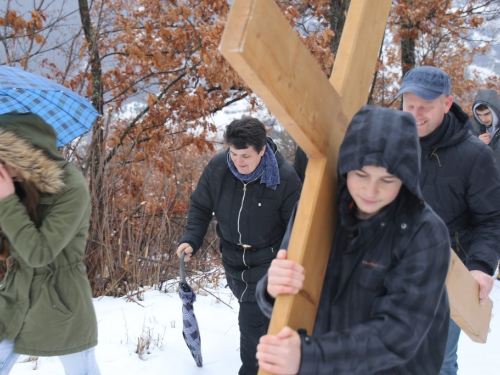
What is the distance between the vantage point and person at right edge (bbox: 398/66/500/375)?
2.03 meters

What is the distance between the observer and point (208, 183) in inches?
118

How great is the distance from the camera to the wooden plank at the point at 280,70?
31.9 inches

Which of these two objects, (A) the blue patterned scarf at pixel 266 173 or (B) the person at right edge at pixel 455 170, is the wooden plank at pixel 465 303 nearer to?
(B) the person at right edge at pixel 455 170

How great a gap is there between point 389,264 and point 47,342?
5.20 feet

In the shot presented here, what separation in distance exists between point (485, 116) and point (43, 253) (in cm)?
453

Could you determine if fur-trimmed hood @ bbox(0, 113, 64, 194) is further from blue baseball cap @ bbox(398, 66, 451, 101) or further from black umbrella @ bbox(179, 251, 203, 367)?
blue baseball cap @ bbox(398, 66, 451, 101)

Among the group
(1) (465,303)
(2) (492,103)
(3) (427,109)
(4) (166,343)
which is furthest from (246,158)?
(2) (492,103)

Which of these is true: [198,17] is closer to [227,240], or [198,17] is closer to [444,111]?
[227,240]

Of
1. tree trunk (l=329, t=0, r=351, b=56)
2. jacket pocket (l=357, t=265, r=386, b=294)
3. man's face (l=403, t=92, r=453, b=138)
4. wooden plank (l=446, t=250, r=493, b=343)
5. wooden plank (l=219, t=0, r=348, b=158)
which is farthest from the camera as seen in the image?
tree trunk (l=329, t=0, r=351, b=56)

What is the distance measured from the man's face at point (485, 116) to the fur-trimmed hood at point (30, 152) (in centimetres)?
434

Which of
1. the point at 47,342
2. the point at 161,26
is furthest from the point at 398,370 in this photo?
the point at 161,26

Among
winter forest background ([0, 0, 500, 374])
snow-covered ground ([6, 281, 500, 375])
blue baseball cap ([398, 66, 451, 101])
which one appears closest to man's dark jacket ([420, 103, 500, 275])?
blue baseball cap ([398, 66, 451, 101])

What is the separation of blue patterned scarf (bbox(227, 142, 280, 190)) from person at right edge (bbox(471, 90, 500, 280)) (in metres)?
2.82

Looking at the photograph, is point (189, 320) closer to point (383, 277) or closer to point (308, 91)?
point (383, 277)
